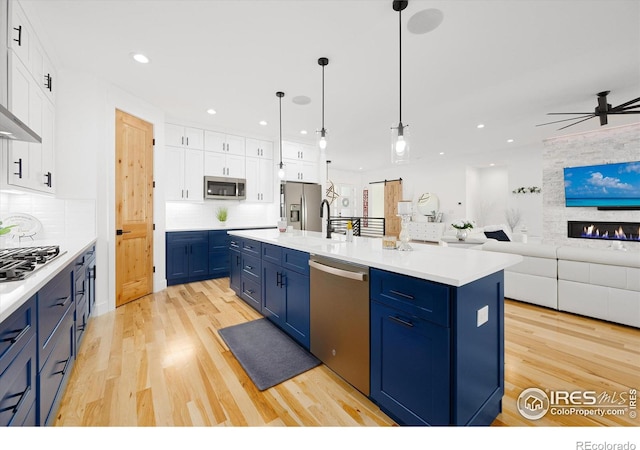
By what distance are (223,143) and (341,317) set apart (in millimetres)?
4297

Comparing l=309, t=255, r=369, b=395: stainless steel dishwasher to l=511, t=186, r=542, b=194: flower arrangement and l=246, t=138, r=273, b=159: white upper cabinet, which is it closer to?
l=246, t=138, r=273, b=159: white upper cabinet

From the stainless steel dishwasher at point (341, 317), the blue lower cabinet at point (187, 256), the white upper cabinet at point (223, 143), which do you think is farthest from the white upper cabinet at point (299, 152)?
the stainless steel dishwasher at point (341, 317)

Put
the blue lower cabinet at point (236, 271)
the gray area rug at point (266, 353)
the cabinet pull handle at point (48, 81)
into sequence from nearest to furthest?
the gray area rug at point (266, 353), the cabinet pull handle at point (48, 81), the blue lower cabinet at point (236, 271)

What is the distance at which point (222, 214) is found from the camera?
5.11 m

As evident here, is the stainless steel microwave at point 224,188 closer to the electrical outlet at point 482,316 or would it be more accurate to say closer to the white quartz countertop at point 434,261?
the white quartz countertop at point 434,261

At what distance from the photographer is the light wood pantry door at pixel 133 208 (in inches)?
132

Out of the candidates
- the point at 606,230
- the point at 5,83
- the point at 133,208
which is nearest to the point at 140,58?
the point at 5,83

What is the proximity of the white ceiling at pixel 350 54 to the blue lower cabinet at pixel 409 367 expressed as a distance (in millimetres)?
2337

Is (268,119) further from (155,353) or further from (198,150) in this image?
(155,353)

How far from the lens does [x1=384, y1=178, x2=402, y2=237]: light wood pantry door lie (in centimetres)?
995

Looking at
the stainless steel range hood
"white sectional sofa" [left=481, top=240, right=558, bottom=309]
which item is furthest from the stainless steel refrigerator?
the stainless steel range hood

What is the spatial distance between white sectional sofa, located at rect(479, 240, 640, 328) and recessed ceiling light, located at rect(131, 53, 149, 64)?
176 inches

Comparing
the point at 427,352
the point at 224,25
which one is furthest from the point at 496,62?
the point at 427,352

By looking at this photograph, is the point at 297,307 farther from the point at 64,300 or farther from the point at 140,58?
the point at 140,58
